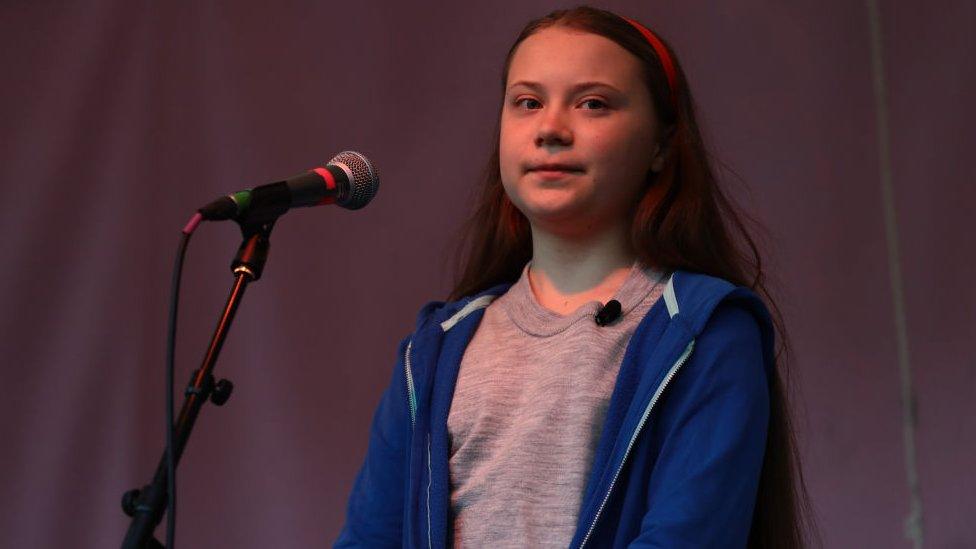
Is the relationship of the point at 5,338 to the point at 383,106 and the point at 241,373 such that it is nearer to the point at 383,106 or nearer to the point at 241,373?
the point at 241,373

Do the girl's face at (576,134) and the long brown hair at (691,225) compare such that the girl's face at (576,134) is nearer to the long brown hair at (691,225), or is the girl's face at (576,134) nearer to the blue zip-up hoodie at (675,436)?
the long brown hair at (691,225)

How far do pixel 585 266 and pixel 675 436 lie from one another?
31 cm

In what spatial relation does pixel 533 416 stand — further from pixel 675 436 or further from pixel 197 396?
pixel 197 396

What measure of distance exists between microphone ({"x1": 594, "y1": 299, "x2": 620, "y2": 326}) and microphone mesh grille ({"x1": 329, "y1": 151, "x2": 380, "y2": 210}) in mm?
335

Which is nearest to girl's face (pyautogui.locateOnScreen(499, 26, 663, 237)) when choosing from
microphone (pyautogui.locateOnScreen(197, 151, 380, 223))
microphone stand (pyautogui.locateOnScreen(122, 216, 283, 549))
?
microphone (pyautogui.locateOnScreen(197, 151, 380, 223))

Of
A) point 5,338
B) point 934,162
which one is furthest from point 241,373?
point 934,162

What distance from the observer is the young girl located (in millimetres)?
1521

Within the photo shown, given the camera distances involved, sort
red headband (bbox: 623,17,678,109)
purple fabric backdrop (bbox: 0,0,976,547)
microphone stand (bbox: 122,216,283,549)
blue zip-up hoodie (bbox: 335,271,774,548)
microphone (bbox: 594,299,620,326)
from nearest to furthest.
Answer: microphone stand (bbox: 122,216,283,549) < blue zip-up hoodie (bbox: 335,271,774,548) < microphone (bbox: 594,299,620,326) < red headband (bbox: 623,17,678,109) < purple fabric backdrop (bbox: 0,0,976,547)

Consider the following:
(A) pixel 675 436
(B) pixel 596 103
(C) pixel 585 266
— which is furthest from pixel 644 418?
(B) pixel 596 103

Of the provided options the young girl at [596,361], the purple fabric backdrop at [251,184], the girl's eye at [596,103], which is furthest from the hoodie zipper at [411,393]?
the purple fabric backdrop at [251,184]

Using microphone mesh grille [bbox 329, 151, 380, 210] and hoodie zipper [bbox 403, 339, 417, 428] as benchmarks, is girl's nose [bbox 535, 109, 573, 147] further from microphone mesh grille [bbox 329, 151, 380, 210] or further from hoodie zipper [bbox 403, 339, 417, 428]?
hoodie zipper [bbox 403, 339, 417, 428]

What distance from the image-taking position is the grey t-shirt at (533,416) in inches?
61.5

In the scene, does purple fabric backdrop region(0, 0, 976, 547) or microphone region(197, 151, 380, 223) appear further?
purple fabric backdrop region(0, 0, 976, 547)

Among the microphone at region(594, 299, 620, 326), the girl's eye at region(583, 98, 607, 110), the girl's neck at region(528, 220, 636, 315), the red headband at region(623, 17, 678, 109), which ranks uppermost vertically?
the red headband at region(623, 17, 678, 109)
